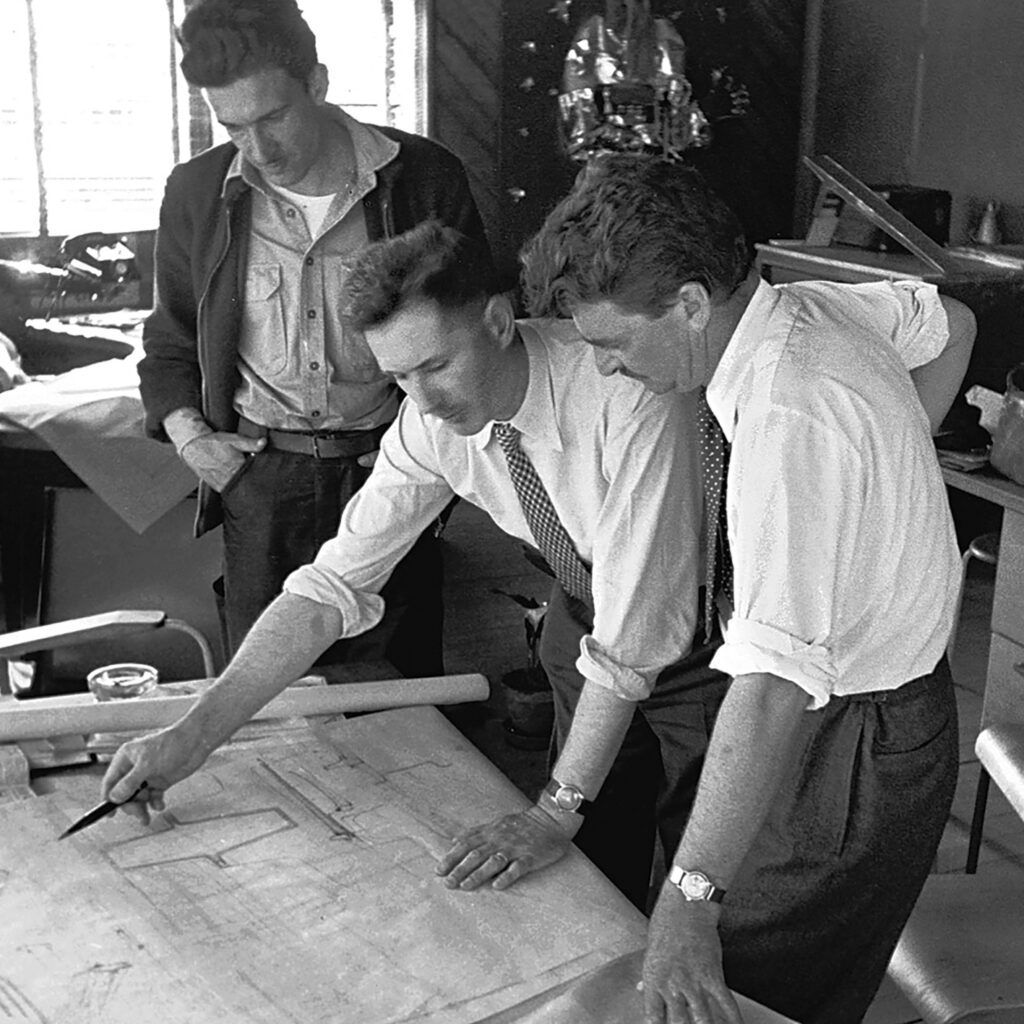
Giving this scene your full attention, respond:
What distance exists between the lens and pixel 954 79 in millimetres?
6250

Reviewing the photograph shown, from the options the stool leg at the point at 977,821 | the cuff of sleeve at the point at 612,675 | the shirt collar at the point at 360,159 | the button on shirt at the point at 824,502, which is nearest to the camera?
the button on shirt at the point at 824,502

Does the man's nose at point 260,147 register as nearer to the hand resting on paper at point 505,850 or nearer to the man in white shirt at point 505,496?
the man in white shirt at point 505,496

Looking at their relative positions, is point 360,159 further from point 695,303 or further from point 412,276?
point 695,303

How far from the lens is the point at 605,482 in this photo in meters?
1.77

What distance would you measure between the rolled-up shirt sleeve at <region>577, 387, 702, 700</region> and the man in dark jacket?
0.97m

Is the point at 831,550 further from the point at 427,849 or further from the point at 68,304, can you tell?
the point at 68,304

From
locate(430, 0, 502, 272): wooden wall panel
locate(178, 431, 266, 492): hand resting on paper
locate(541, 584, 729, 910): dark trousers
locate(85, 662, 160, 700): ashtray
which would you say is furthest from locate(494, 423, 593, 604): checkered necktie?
locate(430, 0, 502, 272): wooden wall panel

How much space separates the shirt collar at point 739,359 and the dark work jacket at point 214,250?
3.74 feet

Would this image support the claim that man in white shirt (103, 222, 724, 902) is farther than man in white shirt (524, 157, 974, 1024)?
Yes

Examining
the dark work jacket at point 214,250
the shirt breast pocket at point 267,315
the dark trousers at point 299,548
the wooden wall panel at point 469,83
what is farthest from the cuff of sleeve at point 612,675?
the wooden wall panel at point 469,83

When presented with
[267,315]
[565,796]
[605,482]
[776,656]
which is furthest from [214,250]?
[776,656]

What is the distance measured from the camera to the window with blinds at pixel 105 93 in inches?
257

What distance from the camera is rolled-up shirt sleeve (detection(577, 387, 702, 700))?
168 cm

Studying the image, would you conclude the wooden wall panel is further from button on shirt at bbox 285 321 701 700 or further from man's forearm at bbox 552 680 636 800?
man's forearm at bbox 552 680 636 800
